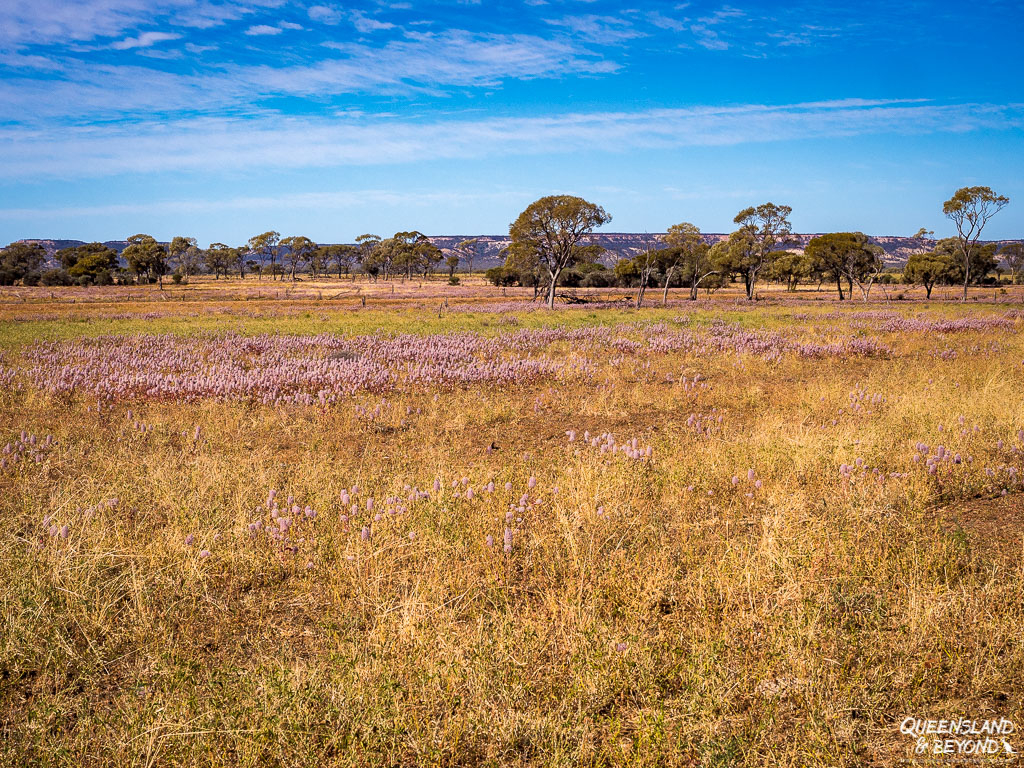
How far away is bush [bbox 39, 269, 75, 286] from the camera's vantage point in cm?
9244

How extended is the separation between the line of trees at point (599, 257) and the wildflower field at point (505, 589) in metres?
37.1

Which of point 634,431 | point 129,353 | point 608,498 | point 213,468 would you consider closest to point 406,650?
point 608,498

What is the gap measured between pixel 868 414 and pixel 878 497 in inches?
157

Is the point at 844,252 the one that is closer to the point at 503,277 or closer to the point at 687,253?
the point at 687,253

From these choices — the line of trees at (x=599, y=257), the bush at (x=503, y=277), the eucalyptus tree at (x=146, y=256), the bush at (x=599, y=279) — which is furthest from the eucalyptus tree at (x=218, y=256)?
the bush at (x=599, y=279)

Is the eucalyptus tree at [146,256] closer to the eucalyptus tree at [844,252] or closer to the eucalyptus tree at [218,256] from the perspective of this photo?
the eucalyptus tree at [218,256]

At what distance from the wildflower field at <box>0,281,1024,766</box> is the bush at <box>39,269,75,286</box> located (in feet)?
363

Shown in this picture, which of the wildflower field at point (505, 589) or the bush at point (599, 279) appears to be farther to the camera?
the bush at point (599, 279)

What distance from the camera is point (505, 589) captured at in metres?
3.74

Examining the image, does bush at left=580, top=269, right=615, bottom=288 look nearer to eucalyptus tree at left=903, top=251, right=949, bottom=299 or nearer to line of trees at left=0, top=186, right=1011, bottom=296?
line of trees at left=0, top=186, right=1011, bottom=296

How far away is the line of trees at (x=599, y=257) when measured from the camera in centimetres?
4634

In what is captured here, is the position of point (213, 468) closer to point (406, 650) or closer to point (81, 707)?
point (81, 707)

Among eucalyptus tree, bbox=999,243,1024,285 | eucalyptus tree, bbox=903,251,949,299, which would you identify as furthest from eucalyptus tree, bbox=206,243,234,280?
eucalyptus tree, bbox=999,243,1024,285

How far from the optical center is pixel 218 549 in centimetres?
419
